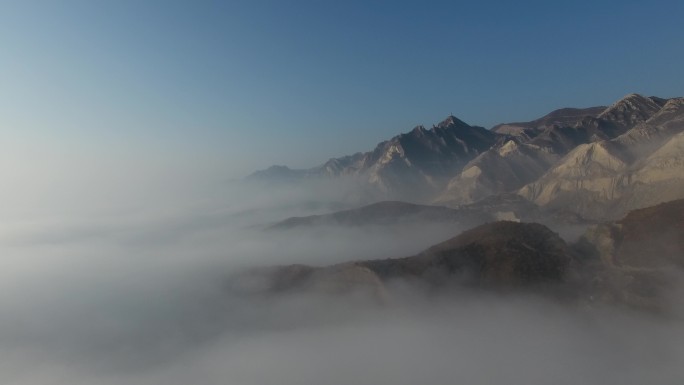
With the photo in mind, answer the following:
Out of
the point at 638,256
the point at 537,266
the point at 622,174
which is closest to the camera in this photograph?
the point at 638,256

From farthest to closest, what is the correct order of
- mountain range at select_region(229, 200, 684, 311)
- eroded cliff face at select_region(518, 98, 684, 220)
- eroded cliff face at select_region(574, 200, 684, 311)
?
eroded cliff face at select_region(518, 98, 684, 220)
mountain range at select_region(229, 200, 684, 311)
eroded cliff face at select_region(574, 200, 684, 311)

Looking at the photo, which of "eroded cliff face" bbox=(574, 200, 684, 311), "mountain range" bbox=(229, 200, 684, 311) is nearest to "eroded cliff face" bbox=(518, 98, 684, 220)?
"eroded cliff face" bbox=(574, 200, 684, 311)

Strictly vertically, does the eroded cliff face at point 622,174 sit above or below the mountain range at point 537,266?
above

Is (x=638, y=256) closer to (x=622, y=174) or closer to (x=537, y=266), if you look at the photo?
(x=537, y=266)

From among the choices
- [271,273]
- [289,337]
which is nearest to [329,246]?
[271,273]

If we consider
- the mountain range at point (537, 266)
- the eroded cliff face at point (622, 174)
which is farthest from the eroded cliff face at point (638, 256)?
the eroded cliff face at point (622, 174)

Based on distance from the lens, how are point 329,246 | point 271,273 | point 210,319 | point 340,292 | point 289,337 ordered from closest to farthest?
point 289,337 → point 340,292 → point 210,319 → point 271,273 → point 329,246

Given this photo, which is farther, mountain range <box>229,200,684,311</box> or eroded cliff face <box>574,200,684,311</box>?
mountain range <box>229,200,684,311</box>

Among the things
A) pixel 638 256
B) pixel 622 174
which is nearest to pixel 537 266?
pixel 638 256

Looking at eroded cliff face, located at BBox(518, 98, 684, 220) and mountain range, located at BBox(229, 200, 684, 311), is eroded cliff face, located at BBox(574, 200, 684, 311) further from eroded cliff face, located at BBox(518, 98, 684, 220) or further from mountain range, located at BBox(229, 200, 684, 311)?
eroded cliff face, located at BBox(518, 98, 684, 220)

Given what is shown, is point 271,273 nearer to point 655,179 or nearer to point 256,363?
point 256,363

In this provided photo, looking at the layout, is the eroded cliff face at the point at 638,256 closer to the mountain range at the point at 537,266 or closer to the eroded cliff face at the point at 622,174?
→ the mountain range at the point at 537,266
